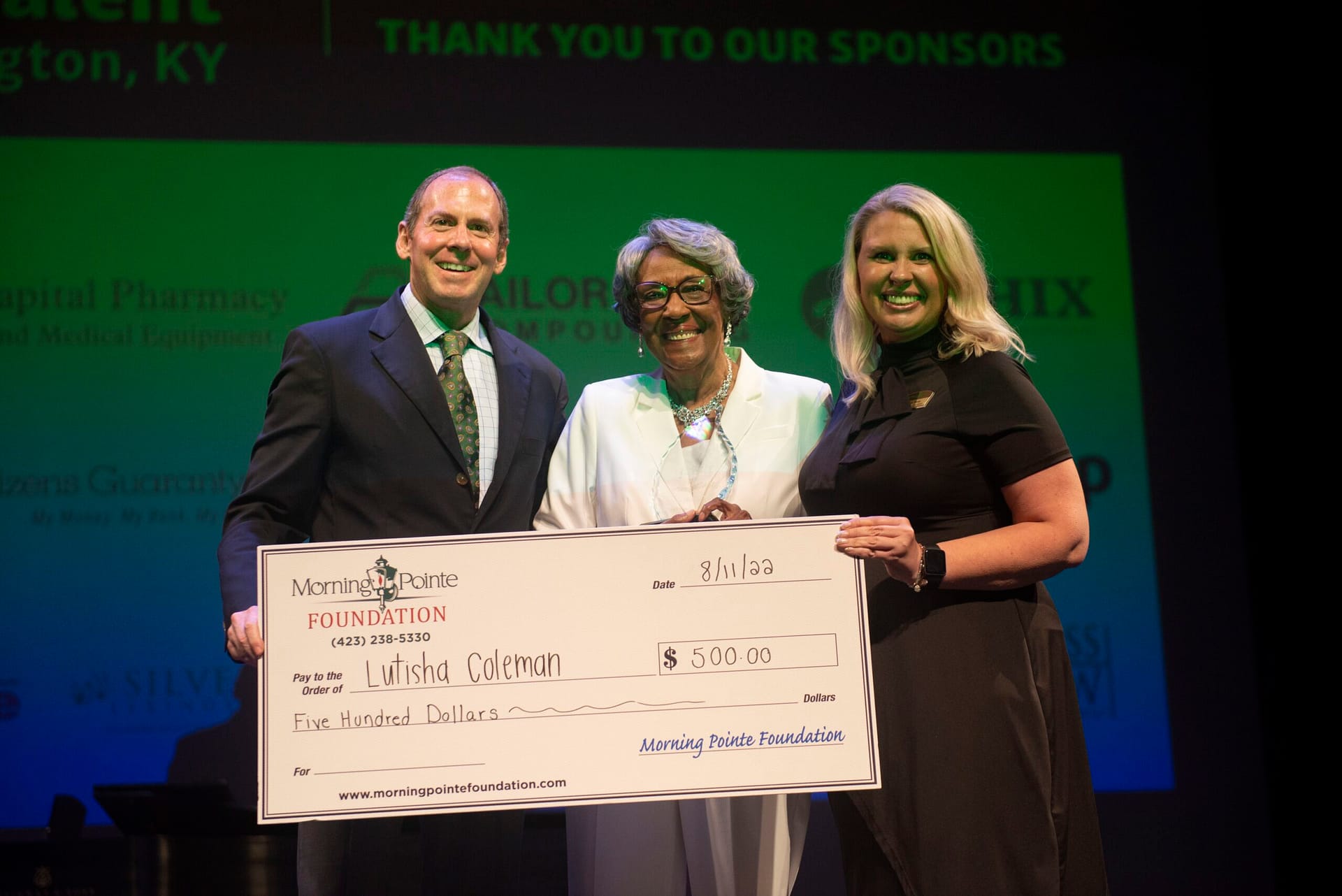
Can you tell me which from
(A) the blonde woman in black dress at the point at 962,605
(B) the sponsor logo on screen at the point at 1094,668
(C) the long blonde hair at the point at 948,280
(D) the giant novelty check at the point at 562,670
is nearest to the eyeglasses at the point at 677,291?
(C) the long blonde hair at the point at 948,280

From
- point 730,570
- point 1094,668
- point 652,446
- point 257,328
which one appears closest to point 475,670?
point 730,570

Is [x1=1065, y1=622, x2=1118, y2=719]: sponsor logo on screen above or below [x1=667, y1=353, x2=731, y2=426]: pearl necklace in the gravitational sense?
below

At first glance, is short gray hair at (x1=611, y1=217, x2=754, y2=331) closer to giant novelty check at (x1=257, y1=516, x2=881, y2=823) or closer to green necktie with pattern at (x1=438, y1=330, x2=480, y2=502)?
green necktie with pattern at (x1=438, y1=330, x2=480, y2=502)

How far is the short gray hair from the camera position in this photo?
240 cm

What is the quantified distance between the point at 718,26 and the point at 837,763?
9.69 feet

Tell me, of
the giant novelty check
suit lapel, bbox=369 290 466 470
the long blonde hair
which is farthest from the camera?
suit lapel, bbox=369 290 466 470

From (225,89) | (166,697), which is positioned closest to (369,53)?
(225,89)

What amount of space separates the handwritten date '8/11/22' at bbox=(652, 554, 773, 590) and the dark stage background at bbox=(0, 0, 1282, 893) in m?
1.99

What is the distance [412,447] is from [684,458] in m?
0.57

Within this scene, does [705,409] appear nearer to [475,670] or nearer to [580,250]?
[475,670]

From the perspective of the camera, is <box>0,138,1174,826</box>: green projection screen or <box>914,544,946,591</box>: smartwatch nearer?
<box>914,544,946,591</box>: smartwatch

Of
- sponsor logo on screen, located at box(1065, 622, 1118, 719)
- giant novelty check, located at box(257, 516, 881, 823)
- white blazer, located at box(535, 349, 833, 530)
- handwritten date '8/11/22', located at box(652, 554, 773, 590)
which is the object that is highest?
white blazer, located at box(535, 349, 833, 530)

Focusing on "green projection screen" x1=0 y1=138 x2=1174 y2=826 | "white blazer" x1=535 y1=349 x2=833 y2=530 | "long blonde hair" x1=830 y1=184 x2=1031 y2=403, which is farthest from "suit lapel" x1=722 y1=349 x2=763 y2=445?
"green projection screen" x1=0 y1=138 x2=1174 y2=826

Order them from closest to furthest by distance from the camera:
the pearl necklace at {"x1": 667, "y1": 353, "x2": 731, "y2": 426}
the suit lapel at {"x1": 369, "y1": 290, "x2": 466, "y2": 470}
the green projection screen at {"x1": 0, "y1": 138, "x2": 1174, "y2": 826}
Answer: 1. the suit lapel at {"x1": 369, "y1": 290, "x2": 466, "y2": 470}
2. the pearl necklace at {"x1": 667, "y1": 353, "x2": 731, "y2": 426}
3. the green projection screen at {"x1": 0, "y1": 138, "x2": 1174, "y2": 826}
